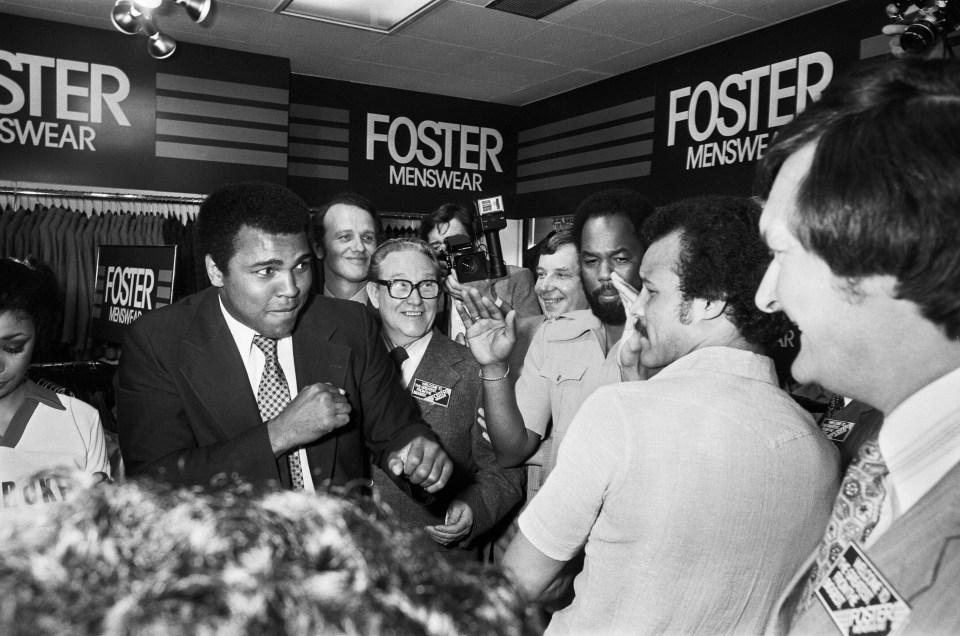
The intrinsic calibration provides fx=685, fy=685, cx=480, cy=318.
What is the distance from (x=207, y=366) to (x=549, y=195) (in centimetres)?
544

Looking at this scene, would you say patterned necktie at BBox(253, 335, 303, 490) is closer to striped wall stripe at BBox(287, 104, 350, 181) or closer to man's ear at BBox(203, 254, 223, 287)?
man's ear at BBox(203, 254, 223, 287)

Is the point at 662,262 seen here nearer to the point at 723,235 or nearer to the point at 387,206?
the point at 723,235

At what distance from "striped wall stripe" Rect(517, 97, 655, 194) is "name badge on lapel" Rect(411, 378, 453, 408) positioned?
4011mm

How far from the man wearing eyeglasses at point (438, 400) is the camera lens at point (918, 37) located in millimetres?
2218

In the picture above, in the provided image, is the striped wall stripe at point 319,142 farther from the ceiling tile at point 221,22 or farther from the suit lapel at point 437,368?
the suit lapel at point 437,368

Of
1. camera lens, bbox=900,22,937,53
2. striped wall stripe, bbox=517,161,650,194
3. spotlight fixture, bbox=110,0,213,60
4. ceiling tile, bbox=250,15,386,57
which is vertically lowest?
A: striped wall stripe, bbox=517,161,650,194

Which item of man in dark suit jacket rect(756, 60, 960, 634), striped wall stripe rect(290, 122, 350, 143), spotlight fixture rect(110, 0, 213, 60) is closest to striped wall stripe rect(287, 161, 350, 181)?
striped wall stripe rect(290, 122, 350, 143)

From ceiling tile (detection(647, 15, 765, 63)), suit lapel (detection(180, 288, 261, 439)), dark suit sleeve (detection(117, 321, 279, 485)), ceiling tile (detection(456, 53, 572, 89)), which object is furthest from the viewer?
ceiling tile (detection(456, 53, 572, 89))

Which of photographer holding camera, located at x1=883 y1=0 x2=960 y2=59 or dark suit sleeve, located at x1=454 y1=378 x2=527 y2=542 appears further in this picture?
photographer holding camera, located at x1=883 y1=0 x2=960 y2=59

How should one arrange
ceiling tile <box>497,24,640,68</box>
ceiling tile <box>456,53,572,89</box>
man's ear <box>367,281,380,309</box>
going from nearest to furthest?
man's ear <box>367,281,380,309</box> → ceiling tile <box>497,24,640,68</box> → ceiling tile <box>456,53,572,89</box>

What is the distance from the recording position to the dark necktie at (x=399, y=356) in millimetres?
2271

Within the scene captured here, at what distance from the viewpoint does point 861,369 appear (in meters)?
0.72

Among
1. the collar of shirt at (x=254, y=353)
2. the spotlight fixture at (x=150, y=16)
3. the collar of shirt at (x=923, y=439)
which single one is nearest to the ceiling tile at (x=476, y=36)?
the spotlight fixture at (x=150, y=16)

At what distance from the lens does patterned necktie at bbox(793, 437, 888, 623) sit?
748 millimetres
